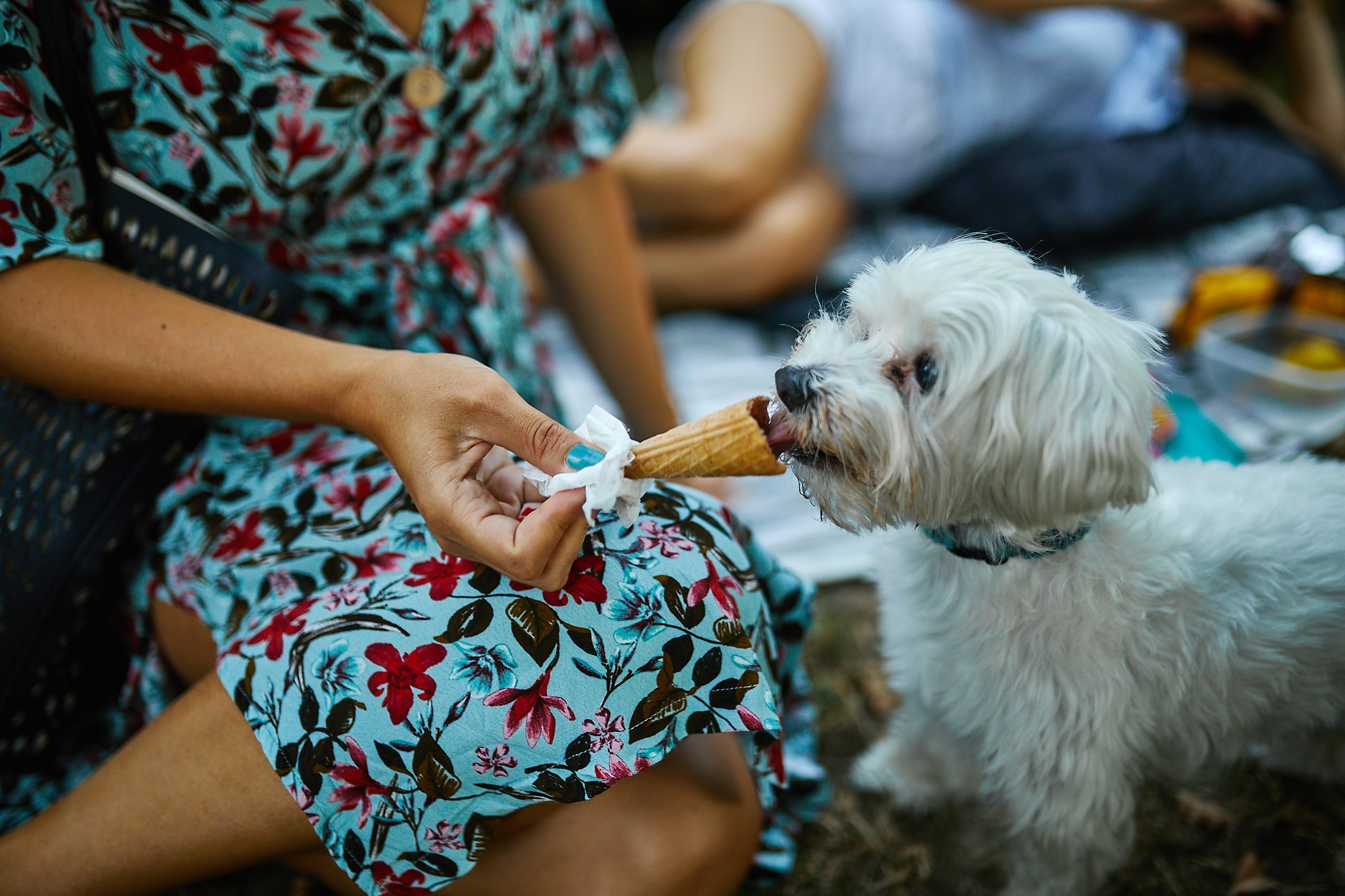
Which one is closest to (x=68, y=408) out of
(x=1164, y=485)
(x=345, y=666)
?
(x=345, y=666)

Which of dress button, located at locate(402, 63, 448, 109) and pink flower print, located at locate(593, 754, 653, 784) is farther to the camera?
dress button, located at locate(402, 63, 448, 109)

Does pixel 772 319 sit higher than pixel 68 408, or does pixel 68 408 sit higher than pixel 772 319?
pixel 68 408

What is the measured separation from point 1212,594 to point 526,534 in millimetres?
909

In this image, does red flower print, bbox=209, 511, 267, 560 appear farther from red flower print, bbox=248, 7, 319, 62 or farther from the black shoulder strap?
red flower print, bbox=248, 7, 319, 62

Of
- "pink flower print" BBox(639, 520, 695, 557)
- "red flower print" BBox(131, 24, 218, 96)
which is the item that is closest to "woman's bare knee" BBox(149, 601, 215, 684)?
"pink flower print" BBox(639, 520, 695, 557)

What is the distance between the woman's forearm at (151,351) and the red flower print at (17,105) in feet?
0.27

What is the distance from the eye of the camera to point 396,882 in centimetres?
97

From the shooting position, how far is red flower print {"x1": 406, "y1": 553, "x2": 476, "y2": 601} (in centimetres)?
99

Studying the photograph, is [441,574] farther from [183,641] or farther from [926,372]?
[926,372]

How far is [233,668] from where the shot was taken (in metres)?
0.98

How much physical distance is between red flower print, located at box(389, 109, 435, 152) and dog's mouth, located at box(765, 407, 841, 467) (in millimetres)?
→ 677

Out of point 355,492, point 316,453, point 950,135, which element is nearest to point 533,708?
point 355,492

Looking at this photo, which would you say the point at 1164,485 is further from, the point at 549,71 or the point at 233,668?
the point at 233,668

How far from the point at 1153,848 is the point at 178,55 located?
188cm
